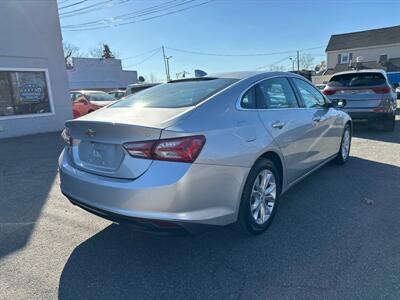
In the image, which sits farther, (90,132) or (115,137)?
(90,132)

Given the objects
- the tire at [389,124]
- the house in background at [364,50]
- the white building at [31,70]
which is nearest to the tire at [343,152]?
the tire at [389,124]

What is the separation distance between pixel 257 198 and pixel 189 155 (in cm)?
112

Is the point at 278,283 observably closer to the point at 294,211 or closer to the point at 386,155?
the point at 294,211

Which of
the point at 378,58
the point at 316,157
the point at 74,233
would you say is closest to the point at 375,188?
the point at 316,157

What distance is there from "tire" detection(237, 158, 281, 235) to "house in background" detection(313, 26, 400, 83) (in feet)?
129

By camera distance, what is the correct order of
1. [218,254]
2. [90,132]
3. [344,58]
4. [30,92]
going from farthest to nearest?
[344,58]
[30,92]
[218,254]
[90,132]

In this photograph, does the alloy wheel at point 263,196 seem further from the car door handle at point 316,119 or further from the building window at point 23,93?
the building window at point 23,93

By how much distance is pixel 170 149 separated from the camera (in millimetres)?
2338

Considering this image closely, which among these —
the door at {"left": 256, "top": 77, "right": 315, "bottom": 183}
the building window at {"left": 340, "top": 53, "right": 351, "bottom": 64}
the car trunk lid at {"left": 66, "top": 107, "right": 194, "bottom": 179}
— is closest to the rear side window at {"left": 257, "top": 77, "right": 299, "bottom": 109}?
the door at {"left": 256, "top": 77, "right": 315, "bottom": 183}

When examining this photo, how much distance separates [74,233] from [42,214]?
2.68ft

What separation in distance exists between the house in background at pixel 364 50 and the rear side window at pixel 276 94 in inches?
1508

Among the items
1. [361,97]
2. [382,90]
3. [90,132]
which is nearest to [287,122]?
[90,132]

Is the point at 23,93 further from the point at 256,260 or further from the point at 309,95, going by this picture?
the point at 256,260

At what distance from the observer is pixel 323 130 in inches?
177
